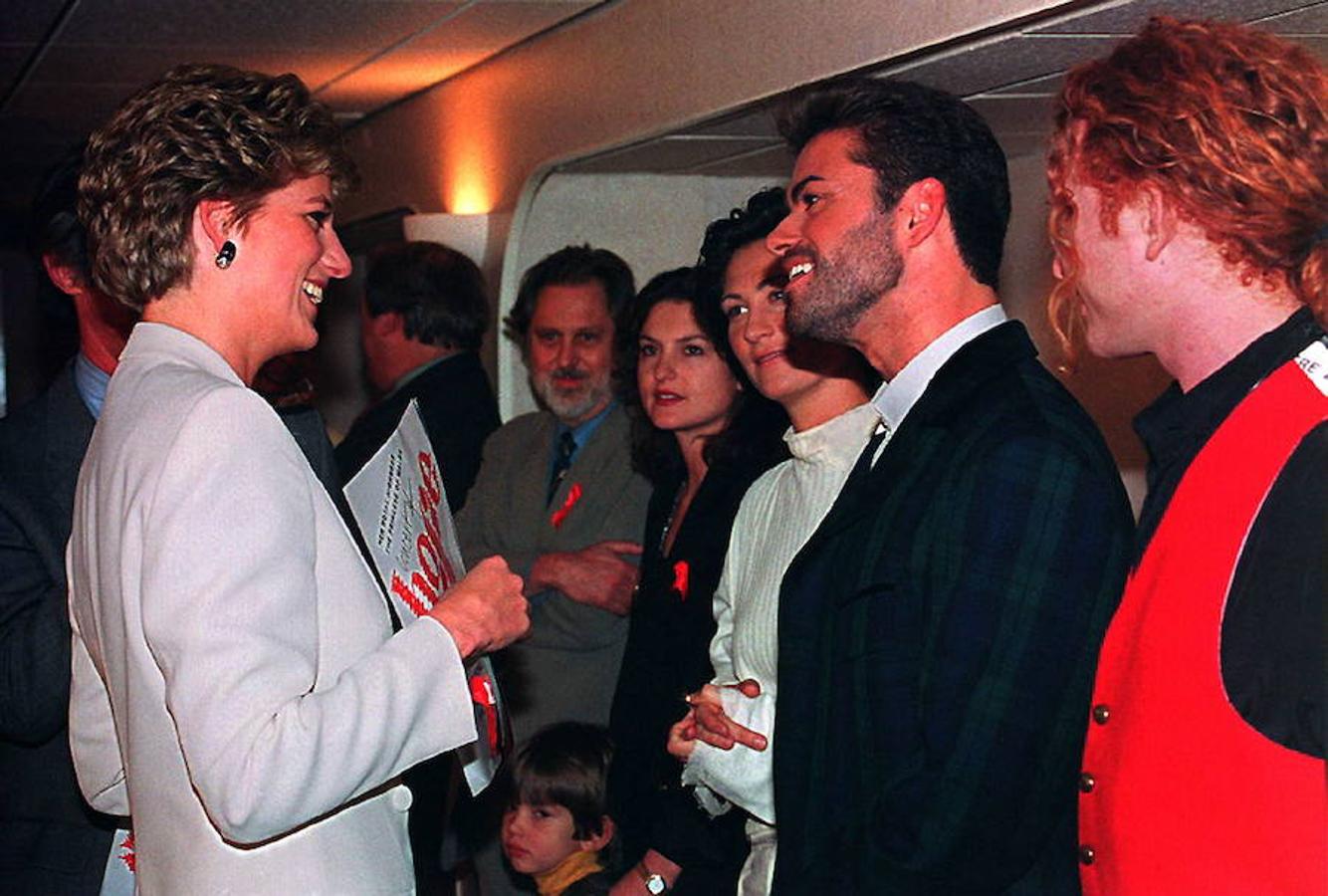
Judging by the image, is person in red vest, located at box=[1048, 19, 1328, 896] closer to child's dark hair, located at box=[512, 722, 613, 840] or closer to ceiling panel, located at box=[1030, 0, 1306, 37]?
ceiling panel, located at box=[1030, 0, 1306, 37]

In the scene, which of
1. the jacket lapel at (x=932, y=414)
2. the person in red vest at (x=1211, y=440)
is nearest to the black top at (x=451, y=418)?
the jacket lapel at (x=932, y=414)

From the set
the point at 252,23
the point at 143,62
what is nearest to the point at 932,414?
the point at 252,23

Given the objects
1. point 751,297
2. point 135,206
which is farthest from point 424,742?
point 751,297

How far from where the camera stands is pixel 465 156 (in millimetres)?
5332

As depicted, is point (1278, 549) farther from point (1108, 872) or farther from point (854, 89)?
point (854, 89)

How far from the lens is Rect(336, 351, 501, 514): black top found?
4418mm

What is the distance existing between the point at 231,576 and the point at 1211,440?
88cm

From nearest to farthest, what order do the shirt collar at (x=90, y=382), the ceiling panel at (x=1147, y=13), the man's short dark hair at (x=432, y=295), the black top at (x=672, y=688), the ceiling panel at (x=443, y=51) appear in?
the shirt collar at (x=90, y=382) < the ceiling panel at (x=1147, y=13) < the black top at (x=672, y=688) < the ceiling panel at (x=443, y=51) < the man's short dark hair at (x=432, y=295)

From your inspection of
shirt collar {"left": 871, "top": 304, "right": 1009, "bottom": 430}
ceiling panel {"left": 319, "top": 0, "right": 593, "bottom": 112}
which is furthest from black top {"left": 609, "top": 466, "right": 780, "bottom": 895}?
ceiling panel {"left": 319, "top": 0, "right": 593, "bottom": 112}

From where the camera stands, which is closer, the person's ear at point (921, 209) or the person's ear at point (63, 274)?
the person's ear at point (921, 209)

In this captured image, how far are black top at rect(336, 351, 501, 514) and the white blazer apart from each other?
8.97 feet

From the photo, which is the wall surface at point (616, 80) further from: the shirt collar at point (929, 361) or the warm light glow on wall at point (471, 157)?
the shirt collar at point (929, 361)

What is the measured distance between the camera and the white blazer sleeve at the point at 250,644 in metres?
1.41

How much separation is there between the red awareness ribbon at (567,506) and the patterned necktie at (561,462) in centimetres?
6
